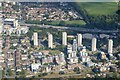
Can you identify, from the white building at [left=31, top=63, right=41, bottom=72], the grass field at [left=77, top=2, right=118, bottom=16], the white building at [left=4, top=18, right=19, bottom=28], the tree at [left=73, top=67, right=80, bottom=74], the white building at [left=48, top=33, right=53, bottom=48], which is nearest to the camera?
the tree at [left=73, top=67, right=80, bottom=74]

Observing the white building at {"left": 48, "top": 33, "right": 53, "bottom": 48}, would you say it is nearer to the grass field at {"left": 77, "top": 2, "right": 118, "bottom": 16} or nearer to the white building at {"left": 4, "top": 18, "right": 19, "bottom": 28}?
the white building at {"left": 4, "top": 18, "right": 19, "bottom": 28}

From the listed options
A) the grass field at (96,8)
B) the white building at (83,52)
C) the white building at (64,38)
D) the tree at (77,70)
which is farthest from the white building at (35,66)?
the grass field at (96,8)

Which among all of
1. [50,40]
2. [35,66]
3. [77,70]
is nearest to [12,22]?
[50,40]

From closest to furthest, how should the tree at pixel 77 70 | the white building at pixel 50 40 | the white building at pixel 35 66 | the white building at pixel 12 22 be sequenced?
the tree at pixel 77 70, the white building at pixel 35 66, the white building at pixel 50 40, the white building at pixel 12 22

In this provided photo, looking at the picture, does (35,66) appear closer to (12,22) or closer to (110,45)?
(110,45)

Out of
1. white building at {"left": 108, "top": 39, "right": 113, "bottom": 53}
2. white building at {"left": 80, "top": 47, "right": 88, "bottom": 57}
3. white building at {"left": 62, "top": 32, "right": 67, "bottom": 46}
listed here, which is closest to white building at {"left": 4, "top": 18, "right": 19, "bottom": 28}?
white building at {"left": 62, "top": 32, "right": 67, "bottom": 46}

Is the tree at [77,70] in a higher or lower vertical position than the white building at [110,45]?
lower

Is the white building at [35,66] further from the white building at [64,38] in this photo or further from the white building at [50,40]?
the white building at [64,38]

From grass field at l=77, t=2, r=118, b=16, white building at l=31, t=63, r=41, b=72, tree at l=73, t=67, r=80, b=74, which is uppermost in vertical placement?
grass field at l=77, t=2, r=118, b=16

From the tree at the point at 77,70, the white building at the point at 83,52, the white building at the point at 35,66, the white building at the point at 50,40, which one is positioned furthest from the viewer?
the white building at the point at 50,40

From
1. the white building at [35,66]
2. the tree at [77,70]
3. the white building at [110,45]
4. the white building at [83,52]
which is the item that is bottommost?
the tree at [77,70]

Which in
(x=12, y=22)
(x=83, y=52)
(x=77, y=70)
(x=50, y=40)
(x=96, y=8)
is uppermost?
(x=96, y=8)
